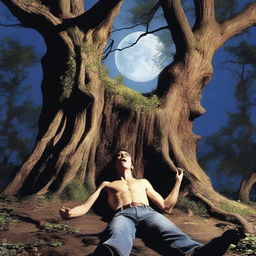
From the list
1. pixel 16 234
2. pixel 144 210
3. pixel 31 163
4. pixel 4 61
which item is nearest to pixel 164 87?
pixel 31 163

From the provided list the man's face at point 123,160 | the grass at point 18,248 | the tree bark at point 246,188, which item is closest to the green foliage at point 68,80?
the man's face at point 123,160

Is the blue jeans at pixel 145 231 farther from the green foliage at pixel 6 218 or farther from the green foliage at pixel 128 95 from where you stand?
the green foliage at pixel 128 95

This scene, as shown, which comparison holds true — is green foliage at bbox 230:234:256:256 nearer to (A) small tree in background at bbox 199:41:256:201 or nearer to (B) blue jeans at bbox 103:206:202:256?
(B) blue jeans at bbox 103:206:202:256

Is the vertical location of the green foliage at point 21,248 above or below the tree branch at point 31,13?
below

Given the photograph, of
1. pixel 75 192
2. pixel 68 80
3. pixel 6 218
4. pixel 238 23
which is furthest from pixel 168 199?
pixel 238 23

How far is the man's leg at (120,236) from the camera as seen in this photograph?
341cm

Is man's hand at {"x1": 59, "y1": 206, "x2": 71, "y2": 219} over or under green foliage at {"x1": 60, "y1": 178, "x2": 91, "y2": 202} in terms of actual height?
over

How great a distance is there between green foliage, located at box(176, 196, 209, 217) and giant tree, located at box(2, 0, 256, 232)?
6.5 inches

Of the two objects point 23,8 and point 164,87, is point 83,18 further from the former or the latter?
point 164,87

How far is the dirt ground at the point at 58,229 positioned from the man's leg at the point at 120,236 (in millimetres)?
425

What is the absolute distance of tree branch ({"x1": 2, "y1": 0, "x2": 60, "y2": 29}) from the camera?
8.11 meters

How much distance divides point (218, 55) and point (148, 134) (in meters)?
71.1

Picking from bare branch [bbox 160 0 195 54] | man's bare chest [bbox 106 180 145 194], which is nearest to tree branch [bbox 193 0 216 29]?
bare branch [bbox 160 0 195 54]

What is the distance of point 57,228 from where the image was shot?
16.3 ft
